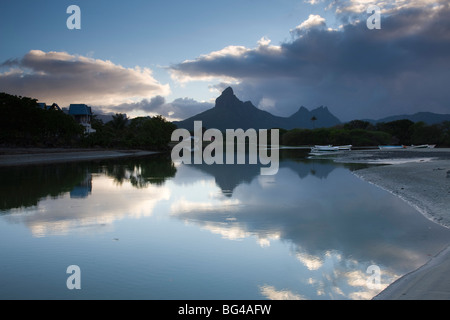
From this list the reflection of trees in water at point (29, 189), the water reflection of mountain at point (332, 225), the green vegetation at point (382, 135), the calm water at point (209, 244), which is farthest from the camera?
the green vegetation at point (382, 135)

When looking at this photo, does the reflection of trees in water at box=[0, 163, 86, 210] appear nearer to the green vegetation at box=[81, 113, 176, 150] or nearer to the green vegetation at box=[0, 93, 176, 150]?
the green vegetation at box=[0, 93, 176, 150]

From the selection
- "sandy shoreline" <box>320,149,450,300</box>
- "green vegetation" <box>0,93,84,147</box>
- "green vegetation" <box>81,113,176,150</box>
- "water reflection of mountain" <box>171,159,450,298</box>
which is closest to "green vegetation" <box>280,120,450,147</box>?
"green vegetation" <box>81,113,176,150</box>

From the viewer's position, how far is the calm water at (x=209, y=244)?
761cm

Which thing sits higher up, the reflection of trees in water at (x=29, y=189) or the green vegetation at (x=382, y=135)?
the green vegetation at (x=382, y=135)

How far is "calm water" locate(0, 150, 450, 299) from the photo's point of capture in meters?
7.61

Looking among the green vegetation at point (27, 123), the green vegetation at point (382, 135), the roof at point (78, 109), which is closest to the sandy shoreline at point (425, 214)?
the green vegetation at point (27, 123)

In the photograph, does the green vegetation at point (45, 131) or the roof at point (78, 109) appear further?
the roof at point (78, 109)

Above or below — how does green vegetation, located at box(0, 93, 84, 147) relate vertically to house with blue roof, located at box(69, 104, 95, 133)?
below

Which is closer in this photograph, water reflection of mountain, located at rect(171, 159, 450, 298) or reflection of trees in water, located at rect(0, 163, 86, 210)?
water reflection of mountain, located at rect(171, 159, 450, 298)

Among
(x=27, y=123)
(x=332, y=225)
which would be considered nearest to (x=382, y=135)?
(x=27, y=123)

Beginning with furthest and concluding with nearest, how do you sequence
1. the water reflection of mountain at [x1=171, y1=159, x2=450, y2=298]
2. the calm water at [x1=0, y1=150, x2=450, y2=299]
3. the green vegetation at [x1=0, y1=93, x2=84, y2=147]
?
the green vegetation at [x1=0, y1=93, x2=84, y2=147]
the water reflection of mountain at [x1=171, y1=159, x2=450, y2=298]
the calm water at [x1=0, y1=150, x2=450, y2=299]

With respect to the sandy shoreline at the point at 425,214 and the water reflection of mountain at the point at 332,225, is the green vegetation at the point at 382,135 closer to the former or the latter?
the sandy shoreline at the point at 425,214

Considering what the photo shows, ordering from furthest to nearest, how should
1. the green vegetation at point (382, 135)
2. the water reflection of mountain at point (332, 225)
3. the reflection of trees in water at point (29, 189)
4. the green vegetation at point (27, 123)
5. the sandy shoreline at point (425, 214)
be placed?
the green vegetation at point (382, 135), the green vegetation at point (27, 123), the reflection of trees in water at point (29, 189), the water reflection of mountain at point (332, 225), the sandy shoreline at point (425, 214)

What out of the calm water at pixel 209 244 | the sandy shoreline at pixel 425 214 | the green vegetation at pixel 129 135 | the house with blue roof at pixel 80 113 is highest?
the house with blue roof at pixel 80 113
